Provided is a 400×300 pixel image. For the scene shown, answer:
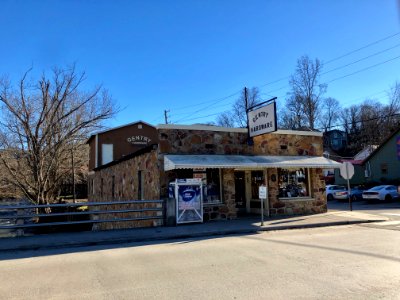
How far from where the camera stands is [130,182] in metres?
18.9

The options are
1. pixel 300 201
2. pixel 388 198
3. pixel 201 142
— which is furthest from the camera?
pixel 388 198

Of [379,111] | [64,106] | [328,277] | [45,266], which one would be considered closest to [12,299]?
[45,266]

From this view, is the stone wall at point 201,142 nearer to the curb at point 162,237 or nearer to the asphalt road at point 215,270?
the curb at point 162,237

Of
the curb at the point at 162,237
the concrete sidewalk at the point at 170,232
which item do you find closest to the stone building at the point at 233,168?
the concrete sidewalk at the point at 170,232

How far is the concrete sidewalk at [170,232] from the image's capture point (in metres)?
10.6

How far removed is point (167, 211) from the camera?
13.7m

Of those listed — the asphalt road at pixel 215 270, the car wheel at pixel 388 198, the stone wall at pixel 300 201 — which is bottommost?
the asphalt road at pixel 215 270

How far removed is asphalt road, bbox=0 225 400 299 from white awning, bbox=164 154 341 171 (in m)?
A: 3.80

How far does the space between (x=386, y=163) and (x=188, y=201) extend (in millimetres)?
31963

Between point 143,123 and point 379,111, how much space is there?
38452 mm

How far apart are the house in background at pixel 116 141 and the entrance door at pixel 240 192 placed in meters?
20.3

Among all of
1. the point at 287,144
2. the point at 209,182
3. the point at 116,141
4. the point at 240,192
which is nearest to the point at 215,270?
the point at 209,182

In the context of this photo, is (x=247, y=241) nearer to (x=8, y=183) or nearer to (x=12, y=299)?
(x=12, y=299)

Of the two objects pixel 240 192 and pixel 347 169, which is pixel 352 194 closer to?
pixel 347 169
